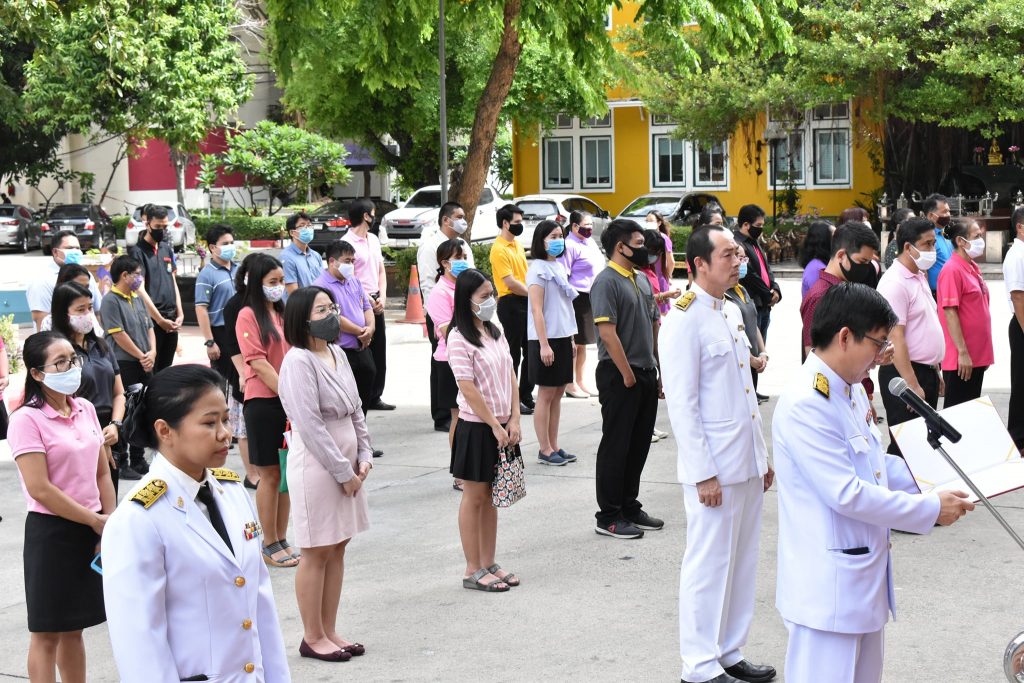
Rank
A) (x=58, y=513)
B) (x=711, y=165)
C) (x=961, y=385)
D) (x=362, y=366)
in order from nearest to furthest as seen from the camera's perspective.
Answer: (x=58, y=513) < (x=961, y=385) < (x=362, y=366) < (x=711, y=165)

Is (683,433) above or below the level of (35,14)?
below

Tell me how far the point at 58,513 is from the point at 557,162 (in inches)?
1387

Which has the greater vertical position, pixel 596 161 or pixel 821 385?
pixel 596 161

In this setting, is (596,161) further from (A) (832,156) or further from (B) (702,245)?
(B) (702,245)

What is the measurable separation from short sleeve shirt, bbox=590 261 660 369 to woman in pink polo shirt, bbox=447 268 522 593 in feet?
3.05

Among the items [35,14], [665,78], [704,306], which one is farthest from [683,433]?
[665,78]

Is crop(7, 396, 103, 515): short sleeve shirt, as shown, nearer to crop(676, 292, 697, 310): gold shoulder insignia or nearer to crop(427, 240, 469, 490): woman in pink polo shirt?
crop(676, 292, 697, 310): gold shoulder insignia

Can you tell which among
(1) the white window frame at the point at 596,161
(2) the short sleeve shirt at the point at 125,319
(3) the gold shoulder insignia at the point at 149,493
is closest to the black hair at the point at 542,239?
(2) the short sleeve shirt at the point at 125,319

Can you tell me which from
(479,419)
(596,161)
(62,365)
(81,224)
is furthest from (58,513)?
(596,161)

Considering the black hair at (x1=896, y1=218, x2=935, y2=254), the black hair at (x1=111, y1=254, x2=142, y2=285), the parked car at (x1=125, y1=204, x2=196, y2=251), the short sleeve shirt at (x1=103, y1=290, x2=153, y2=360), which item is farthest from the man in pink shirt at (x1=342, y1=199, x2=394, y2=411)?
the parked car at (x1=125, y1=204, x2=196, y2=251)

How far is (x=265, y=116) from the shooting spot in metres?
54.8

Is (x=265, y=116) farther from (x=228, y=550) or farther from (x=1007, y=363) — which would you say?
(x=228, y=550)

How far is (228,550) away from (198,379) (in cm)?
47

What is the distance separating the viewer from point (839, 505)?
12.2ft
